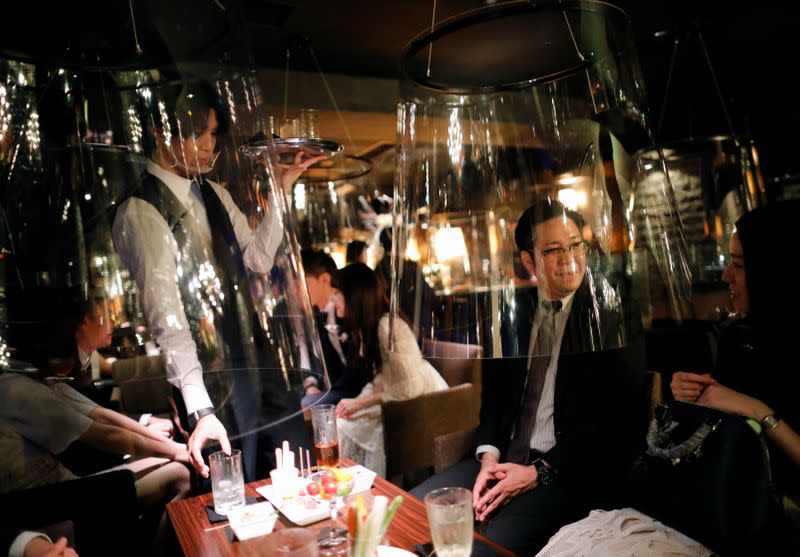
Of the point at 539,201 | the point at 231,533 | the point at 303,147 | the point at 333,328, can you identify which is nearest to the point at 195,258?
the point at 539,201

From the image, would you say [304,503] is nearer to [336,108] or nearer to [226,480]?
[226,480]

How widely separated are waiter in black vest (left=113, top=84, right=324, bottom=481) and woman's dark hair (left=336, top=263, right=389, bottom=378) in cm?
291

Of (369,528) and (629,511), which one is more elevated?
(369,528)

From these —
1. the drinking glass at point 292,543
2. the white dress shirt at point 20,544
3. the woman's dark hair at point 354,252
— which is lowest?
the drinking glass at point 292,543

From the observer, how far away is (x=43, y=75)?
0.48 meters

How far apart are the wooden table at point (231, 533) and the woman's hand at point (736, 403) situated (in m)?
1.00

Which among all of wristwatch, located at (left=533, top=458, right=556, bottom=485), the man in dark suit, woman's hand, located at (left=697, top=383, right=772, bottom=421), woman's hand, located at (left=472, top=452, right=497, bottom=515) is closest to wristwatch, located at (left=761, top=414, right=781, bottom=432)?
woman's hand, located at (left=697, top=383, right=772, bottom=421)

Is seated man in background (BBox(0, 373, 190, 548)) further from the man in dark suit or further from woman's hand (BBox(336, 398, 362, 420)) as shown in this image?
woman's hand (BBox(336, 398, 362, 420))

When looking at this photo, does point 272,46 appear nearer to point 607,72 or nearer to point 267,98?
point 267,98

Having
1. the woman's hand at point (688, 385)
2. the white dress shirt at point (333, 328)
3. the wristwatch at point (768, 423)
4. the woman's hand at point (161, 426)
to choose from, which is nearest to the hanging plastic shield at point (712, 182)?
the woman's hand at point (688, 385)

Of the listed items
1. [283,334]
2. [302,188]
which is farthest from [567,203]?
[302,188]

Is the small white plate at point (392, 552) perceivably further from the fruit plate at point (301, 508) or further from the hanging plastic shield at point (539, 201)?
the hanging plastic shield at point (539, 201)

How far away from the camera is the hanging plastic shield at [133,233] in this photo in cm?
45

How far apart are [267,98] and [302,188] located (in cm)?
136
